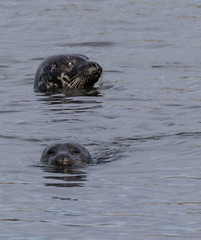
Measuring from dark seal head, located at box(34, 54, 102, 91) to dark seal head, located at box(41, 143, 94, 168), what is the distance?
638 centimetres

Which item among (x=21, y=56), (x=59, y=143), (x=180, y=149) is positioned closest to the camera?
(x=59, y=143)

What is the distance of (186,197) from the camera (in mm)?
8891

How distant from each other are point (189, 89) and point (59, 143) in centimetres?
632

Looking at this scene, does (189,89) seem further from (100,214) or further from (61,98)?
(100,214)

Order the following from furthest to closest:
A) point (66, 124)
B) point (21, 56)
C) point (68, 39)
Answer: point (68, 39), point (21, 56), point (66, 124)

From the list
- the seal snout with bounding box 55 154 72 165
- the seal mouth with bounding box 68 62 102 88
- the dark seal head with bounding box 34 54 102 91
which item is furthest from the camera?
the dark seal head with bounding box 34 54 102 91

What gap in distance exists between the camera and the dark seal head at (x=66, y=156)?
1034 cm

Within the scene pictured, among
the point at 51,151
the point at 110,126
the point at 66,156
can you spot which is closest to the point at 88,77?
the point at 110,126

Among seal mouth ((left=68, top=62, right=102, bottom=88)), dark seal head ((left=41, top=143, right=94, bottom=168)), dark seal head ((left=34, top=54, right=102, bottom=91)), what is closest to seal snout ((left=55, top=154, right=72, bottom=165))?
dark seal head ((left=41, top=143, right=94, bottom=168))

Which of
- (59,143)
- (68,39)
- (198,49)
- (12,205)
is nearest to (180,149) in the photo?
(59,143)

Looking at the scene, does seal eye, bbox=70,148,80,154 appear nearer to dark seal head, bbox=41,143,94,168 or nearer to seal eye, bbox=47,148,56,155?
dark seal head, bbox=41,143,94,168

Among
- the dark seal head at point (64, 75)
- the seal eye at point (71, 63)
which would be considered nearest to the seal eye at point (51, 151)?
the dark seal head at point (64, 75)

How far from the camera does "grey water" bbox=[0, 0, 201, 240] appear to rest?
26.9 feet

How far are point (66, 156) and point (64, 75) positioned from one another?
6.93 meters
